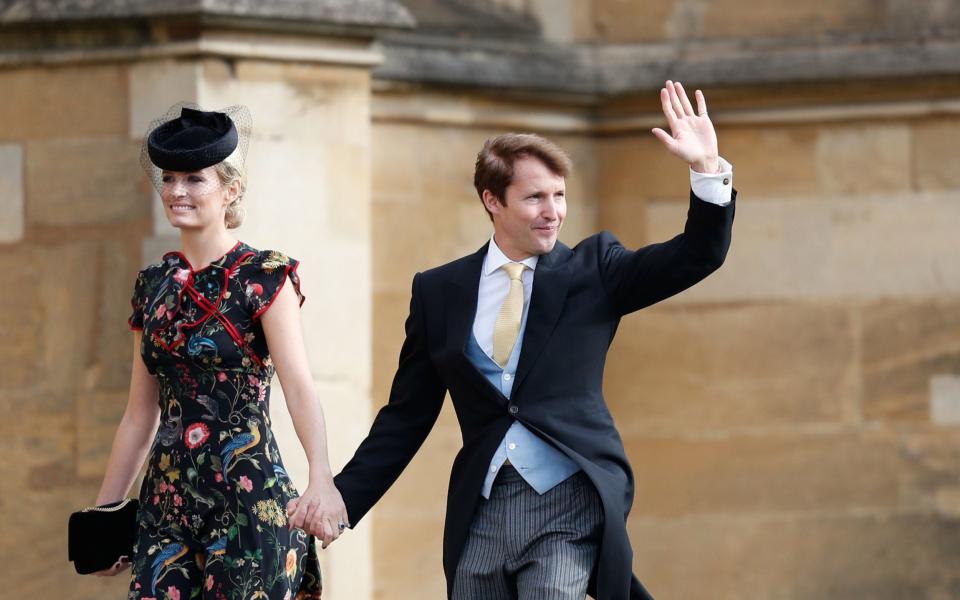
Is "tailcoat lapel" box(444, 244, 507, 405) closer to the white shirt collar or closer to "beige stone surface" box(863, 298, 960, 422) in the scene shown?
the white shirt collar

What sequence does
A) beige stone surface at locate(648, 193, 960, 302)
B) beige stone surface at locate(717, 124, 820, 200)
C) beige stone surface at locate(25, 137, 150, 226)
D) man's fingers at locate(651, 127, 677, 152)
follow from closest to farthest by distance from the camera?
man's fingers at locate(651, 127, 677, 152) → beige stone surface at locate(25, 137, 150, 226) → beige stone surface at locate(648, 193, 960, 302) → beige stone surface at locate(717, 124, 820, 200)

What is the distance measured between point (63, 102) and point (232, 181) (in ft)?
6.13

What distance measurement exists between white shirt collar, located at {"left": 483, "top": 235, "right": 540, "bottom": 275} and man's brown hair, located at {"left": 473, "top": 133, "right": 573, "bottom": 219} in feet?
0.45

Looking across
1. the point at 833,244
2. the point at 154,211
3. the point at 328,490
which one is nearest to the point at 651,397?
the point at 833,244

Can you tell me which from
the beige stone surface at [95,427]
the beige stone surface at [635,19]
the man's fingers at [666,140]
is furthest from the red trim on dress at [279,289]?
the beige stone surface at [635,19]

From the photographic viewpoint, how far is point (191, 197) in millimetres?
4332

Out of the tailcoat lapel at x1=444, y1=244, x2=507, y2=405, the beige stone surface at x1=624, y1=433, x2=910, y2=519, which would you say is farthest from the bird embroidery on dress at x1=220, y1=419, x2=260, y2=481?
the beige stone surface at x1=624, y1=433, x2=910, y2=519

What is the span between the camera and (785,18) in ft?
24.0

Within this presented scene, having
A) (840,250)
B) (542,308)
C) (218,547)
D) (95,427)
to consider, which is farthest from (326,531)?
(840,250)

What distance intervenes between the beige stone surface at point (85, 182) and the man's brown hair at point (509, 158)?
1.97 meters

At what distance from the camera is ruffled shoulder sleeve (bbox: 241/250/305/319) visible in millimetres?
→ 4297

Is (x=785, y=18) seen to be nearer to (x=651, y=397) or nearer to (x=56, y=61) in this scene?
(x=651, y=397)

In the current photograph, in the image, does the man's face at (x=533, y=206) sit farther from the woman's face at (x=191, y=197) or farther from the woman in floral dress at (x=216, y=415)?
the woman's face at (x=191, y=197)

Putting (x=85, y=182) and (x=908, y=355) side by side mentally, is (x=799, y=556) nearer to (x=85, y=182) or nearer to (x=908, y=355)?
(x=908, y=355)
